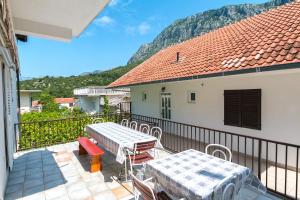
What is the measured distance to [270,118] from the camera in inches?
213

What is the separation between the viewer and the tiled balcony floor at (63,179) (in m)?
3.76

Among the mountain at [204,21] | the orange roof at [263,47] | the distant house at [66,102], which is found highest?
the mountain at [204,21]

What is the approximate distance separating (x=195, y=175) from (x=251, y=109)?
13.6ft

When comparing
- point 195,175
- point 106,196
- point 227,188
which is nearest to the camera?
point 227,188

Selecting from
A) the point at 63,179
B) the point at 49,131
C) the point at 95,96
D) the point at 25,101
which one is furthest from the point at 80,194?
the point at 95,96

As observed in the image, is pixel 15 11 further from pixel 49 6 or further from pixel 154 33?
pixel 154 33

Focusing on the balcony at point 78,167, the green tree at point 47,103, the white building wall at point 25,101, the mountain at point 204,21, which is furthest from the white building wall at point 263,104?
the mountain at point 204,21

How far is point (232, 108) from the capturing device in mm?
6379

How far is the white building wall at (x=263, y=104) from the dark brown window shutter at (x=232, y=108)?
162 millimetres

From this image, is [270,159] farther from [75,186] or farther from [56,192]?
[56,192]

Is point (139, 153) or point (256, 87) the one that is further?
point (256, 87)

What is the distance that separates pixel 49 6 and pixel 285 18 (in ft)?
Result: 23.1

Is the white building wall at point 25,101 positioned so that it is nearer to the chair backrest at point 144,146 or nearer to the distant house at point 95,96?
the distant house at point 95,96

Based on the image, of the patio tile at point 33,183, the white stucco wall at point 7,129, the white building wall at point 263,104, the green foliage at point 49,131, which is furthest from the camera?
the green foliage at point 49,131
